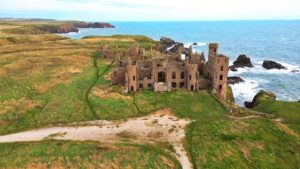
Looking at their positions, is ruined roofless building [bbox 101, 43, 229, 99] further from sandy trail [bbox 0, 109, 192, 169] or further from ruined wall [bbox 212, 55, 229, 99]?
sandy trail [bbox 0, 109, 192, 169]

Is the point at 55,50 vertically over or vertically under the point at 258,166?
over

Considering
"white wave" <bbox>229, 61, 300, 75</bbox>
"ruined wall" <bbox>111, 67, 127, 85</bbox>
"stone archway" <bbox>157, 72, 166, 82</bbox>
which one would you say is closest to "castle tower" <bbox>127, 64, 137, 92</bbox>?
"ruined wall" <bbox>111, 67, 127, 85</bbox>

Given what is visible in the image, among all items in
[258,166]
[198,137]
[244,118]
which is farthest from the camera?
[244,118]

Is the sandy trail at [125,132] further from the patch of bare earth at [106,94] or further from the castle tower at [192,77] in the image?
the castle tower at [192,77]

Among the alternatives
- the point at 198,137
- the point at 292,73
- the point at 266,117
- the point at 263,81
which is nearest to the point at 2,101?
the point at 198,137

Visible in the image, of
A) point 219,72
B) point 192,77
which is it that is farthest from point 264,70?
point 192,77

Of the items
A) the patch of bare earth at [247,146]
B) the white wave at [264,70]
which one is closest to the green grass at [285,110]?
the patch of bare earth at [247,146]

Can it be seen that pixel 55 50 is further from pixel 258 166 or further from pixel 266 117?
pixel 258 166
